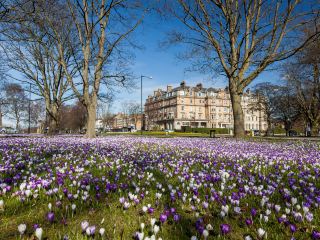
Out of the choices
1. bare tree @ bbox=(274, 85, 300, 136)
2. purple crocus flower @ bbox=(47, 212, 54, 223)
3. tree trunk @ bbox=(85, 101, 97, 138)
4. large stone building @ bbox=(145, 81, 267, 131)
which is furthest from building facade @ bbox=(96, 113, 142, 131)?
purple crocus flower @ bbox=(47, 212, 54, 223)

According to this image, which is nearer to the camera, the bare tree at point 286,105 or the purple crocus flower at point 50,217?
the purple crocus flower at point 50,217

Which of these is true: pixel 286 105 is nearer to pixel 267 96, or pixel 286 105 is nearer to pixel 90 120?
pixel 267 96

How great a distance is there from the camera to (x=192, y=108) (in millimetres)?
102312

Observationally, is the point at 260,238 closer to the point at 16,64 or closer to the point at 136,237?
the point at 136,237

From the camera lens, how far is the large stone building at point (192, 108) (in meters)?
99.6

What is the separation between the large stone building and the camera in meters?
99.6

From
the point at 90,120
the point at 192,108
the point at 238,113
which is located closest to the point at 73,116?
the point at 192,108

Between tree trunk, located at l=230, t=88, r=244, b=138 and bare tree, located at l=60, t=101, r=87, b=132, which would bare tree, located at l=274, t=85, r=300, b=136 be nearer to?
tree trunk, located at l=230, t=88, r=244, b=138

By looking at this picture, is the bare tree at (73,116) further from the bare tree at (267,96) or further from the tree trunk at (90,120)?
the tree trunk at (90,120)

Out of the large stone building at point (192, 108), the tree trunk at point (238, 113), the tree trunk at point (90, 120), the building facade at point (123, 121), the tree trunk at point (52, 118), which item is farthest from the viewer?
the large stone building at point (192, 108)

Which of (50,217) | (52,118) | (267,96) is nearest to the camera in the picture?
(50,217)

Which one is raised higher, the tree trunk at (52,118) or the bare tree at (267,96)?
the bare tree at (267,96)

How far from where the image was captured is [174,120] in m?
97.3

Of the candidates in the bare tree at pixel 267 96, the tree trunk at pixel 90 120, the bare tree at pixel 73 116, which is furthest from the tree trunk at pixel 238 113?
the bare tree at pixel 73 116
